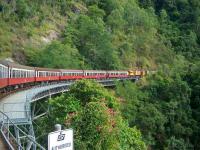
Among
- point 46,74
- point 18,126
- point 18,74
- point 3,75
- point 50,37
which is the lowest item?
point 18,126

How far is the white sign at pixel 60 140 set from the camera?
961 centimetres

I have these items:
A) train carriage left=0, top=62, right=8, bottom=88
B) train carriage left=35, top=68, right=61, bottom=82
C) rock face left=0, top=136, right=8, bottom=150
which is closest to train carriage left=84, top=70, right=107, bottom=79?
train carriage left=35, top=68, right=61, bottom=82

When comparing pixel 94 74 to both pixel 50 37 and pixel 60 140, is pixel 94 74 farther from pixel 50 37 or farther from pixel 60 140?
pixel 60 140

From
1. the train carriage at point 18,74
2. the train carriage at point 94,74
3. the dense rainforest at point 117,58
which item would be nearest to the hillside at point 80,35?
the dense rainforest at point 117,58

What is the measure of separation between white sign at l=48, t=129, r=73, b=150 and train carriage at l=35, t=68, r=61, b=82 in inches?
1645

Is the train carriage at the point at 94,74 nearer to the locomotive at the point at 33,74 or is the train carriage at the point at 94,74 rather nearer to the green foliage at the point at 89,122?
the locomotive at the point at 33,74

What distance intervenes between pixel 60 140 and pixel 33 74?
135 feet

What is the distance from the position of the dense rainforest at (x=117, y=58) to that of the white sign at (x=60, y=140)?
12934mm

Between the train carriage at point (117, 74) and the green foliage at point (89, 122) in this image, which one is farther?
the train carriage at point (117, 74)

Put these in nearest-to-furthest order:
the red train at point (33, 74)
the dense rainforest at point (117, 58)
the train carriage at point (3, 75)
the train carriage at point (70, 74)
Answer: the dense rainforest at point (117, 58), the train carriage at point (3, 75), the red train at point (33, 74), the train carriage at point (70, 74)

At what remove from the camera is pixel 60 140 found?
385 inches

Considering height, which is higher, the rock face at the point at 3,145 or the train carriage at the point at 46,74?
the train carriage at the point at 46,74

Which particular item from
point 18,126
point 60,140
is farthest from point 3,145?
point 18,126

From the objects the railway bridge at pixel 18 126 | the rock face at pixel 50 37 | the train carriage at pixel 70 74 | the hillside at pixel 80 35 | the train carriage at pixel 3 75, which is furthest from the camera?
the rock face at pixel 50 37
